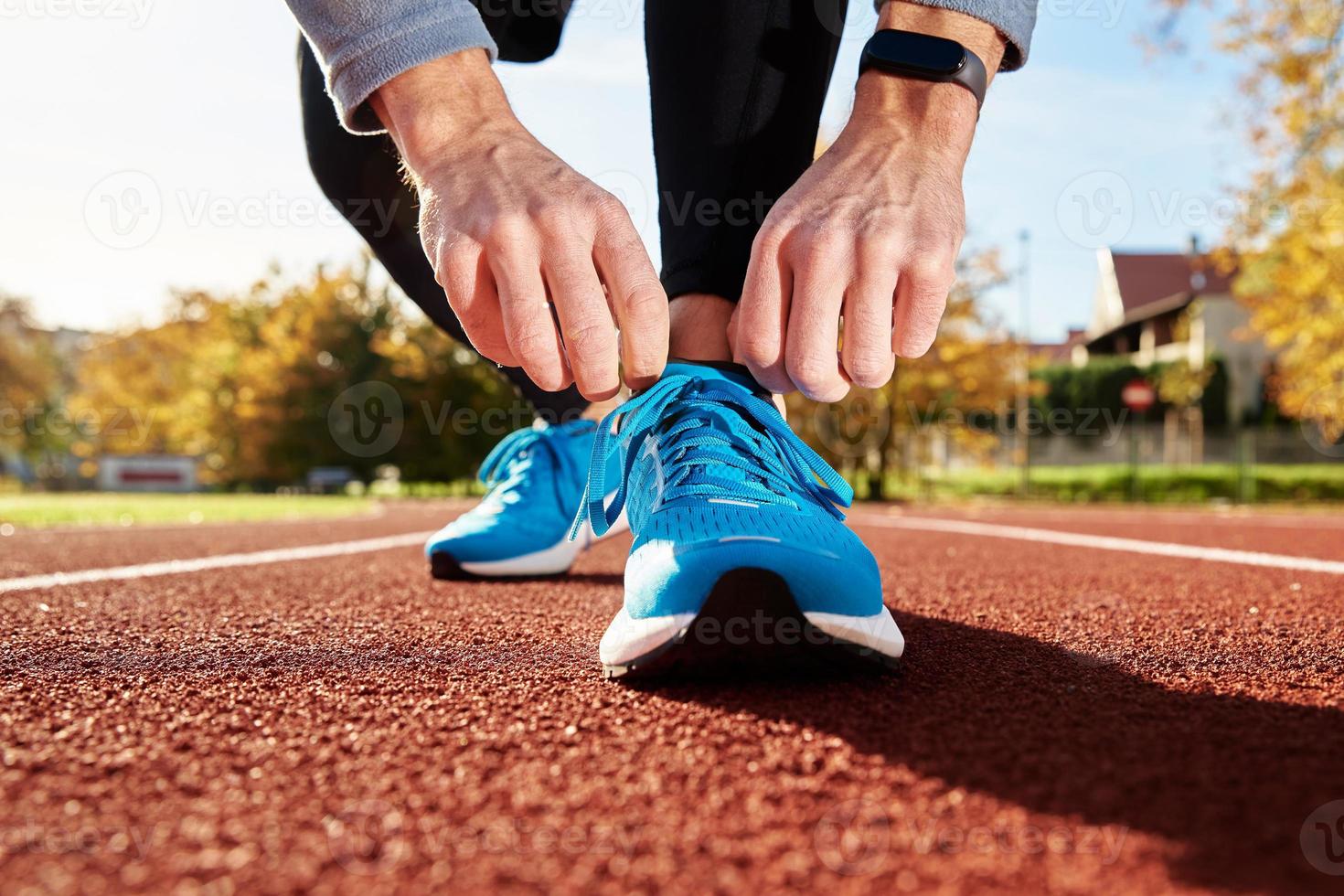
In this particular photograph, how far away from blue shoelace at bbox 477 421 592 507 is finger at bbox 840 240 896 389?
3.67 feet

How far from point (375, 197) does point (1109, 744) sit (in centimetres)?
182

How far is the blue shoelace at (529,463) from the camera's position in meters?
2.09

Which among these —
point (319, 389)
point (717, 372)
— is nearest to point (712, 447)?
point (717, 372)

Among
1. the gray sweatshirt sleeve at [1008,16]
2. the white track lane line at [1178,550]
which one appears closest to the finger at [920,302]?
the gray sweatshirt sleeve at [1008,16]

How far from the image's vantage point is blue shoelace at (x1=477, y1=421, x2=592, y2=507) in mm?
2094

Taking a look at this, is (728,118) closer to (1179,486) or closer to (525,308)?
(525,308)

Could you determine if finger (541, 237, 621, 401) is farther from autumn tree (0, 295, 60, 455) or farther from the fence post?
autumn tree (0, 295, 60, 455)

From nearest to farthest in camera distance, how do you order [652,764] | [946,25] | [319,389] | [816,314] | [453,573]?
[652,764], [816,314], [946,25], [453,573], [319,389]

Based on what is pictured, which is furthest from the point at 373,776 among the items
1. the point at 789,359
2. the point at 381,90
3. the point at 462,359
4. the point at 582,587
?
the point at 462,359

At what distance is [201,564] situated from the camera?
7.91ft

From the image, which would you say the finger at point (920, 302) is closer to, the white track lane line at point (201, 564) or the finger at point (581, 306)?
the finger at point (581, 306)

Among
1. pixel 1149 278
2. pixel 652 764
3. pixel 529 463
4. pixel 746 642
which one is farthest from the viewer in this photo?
pixel 1149 278

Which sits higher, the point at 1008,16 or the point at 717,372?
the point at 1008,16

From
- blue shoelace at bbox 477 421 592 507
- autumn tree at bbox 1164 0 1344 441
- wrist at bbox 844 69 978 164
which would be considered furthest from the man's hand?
autumn tree at bbox 1164 0 1344 441
